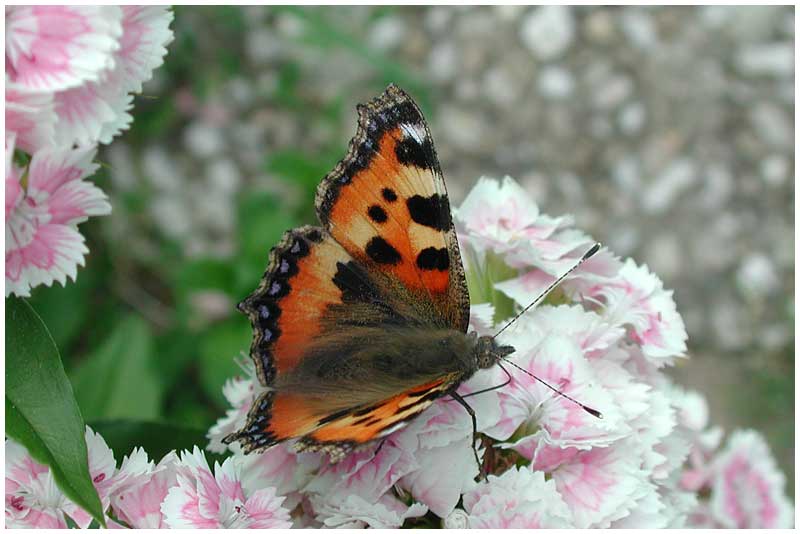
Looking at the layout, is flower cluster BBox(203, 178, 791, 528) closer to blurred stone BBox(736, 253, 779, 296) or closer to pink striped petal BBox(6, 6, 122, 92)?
pink striped petal BBox(6, 6, 122, 92)

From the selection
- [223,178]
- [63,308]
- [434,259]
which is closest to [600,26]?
[223,178]

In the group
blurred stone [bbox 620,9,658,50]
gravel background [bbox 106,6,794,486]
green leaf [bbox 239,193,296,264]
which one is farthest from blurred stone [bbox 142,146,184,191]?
blurred stone [bbox 620,9,658,50]

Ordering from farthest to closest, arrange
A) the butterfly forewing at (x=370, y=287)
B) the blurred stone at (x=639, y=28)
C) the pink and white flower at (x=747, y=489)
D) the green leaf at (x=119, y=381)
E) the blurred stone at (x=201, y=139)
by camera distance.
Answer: the blurred stone at (x=639, y=28) < the blurred stone at (x=201, y=139) < the green leaf at (x=119, y=381) < the pink and white flower at (x=747, y=489) < the butterfly forewing at (x=370, y=287)

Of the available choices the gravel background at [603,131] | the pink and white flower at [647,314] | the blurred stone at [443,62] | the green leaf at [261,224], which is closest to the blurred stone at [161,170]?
the gravel background at [603,131]

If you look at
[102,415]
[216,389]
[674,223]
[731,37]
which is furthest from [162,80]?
[731,37]

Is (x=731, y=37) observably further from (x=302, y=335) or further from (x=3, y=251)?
(x=3, y=251)

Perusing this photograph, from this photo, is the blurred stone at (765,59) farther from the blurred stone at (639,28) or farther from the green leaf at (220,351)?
the green leaf at (220,351)
